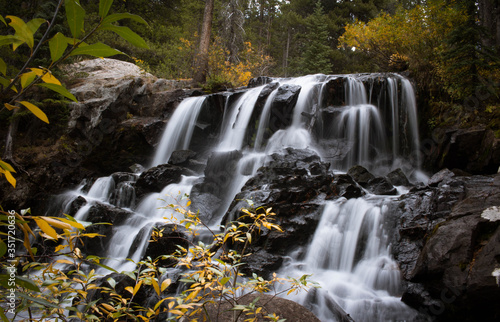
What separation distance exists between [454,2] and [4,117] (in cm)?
1715

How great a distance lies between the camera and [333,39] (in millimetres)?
26641

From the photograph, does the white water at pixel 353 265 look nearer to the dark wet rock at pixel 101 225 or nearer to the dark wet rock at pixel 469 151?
the dark wet rock at pixel 469 151

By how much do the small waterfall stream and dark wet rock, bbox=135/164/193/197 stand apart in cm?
26

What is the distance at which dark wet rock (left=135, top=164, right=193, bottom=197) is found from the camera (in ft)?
31.2

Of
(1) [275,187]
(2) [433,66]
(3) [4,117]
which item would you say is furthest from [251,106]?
(3) [4,117]

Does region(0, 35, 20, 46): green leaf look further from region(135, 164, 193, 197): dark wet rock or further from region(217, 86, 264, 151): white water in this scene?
region(217, 86, 264, 151): white water

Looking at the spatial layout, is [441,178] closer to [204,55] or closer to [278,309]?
[278,309]

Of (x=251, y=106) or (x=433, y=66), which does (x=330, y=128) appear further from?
(x=433, y=66)

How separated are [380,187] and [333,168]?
252cm

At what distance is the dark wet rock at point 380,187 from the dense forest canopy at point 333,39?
3.95 m

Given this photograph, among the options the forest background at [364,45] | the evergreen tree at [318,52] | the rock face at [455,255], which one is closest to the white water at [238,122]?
the forest background at [364,45]

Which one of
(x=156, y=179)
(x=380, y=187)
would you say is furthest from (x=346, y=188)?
(x=156, y=179)

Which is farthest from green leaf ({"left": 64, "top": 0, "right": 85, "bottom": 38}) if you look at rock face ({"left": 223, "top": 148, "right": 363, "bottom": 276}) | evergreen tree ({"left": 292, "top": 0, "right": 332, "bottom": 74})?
evergreen tree ({"left": 292, "top": 0, "right": 332, "bottom": 74})

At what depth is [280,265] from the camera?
228 inches
